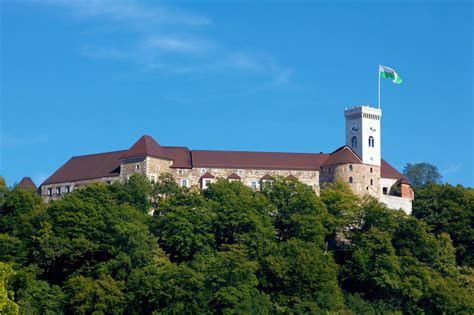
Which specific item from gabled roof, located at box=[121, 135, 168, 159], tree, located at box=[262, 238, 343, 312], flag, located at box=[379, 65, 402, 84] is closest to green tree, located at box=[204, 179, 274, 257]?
tree, located at box=[262, 238, 343, 312]

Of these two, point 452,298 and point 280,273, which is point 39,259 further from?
point 452,298

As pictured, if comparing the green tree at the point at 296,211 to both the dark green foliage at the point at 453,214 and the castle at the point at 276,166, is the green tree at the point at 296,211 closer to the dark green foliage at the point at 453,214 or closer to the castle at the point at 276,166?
the castle at the point at 276,166

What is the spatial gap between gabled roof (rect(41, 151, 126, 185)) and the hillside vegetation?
6708 millimetres

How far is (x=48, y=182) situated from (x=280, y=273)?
32020 mm

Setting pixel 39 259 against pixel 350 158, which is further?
pixel 350 158

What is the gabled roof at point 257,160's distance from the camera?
109 meters

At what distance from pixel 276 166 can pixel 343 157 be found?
19.0ft

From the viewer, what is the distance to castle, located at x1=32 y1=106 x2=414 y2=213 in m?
107

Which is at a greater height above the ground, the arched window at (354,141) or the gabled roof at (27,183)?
the arched window at (354,141)

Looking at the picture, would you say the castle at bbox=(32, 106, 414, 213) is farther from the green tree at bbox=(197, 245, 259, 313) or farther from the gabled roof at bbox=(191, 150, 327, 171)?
the green tree at bbox=(197, 245, 259, 313)

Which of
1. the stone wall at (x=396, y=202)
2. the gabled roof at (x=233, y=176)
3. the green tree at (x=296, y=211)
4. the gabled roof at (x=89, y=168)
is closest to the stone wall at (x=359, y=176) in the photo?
the stone wall at (x=396, y=202)

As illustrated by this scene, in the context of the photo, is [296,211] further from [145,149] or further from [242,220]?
[145,149]

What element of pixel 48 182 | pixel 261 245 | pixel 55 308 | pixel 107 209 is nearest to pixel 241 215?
pixel 261 245

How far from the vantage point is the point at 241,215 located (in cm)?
9638
